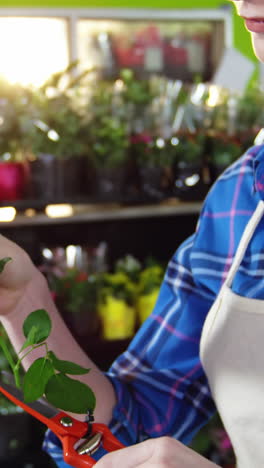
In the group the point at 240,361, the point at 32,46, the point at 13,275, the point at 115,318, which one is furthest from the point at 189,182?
the point at 32,46

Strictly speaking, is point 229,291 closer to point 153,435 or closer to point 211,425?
point 153,435

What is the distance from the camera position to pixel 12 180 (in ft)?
7.54

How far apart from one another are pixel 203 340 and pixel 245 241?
0.56 feet

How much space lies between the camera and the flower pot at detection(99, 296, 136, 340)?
244cm

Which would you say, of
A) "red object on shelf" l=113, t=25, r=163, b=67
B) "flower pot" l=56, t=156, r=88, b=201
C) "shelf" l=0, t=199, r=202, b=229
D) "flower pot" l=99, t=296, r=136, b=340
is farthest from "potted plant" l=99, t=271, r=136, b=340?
"red object on shelf" l=113, t=25, r=163, b=67

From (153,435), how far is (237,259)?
12.4 inches

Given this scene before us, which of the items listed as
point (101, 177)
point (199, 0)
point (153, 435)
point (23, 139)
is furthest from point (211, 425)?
point (199, 0)

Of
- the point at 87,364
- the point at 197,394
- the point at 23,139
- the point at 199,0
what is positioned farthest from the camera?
the point at 199,0

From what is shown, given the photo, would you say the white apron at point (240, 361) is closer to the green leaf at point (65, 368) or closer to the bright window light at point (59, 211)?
the green leaf at point (65, 368)

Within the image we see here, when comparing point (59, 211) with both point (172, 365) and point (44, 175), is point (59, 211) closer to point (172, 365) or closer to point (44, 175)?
point (44, 175)

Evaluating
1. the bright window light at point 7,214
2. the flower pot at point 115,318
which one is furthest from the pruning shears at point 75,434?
the flower pot at point 115,318

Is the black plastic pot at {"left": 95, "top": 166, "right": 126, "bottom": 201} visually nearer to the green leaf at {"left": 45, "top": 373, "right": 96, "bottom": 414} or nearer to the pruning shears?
the pruning shears

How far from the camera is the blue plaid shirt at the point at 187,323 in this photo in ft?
3.62

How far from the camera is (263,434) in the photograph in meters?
1.04
